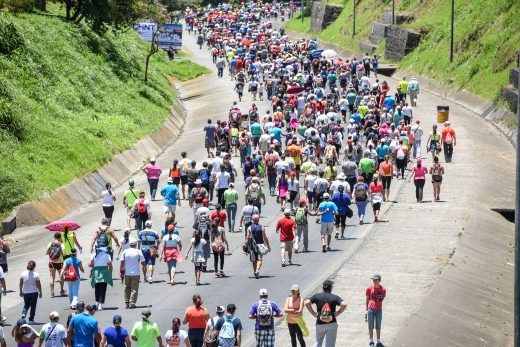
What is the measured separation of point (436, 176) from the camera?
1364 inches

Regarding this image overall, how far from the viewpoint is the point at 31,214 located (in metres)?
34.4

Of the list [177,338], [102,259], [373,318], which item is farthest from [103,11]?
[177,338]

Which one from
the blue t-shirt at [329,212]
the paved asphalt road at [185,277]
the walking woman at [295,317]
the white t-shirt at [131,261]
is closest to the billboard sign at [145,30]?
the paved asphalt road at [185,277]

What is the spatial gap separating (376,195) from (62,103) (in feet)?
55.0

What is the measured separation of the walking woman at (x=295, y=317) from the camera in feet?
63.3

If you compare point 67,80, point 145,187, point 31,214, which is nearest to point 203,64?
point 67,80

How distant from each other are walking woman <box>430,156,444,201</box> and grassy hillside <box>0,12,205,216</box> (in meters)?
10.9

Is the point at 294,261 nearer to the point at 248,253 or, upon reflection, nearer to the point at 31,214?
the point at 248,253

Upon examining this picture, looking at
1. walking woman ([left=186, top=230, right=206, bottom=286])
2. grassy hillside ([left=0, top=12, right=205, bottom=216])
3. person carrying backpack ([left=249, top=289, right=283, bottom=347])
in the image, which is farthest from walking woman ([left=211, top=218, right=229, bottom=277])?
grassy hillside ([left=0, top=12, right=205, bottom=216])

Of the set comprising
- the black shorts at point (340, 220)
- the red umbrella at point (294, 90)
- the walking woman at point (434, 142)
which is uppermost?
the red umbrella at point (294, 90)

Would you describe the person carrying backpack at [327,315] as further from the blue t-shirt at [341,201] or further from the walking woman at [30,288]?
the blue t-shirt at [341,201]

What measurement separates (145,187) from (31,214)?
6142 mm

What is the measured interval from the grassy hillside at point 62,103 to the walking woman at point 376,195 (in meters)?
9.60

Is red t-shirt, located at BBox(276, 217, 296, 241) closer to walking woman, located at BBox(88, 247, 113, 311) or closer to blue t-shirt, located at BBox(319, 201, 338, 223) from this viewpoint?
blue t-shirt, located at BBox(319, 201, 338, 223)
